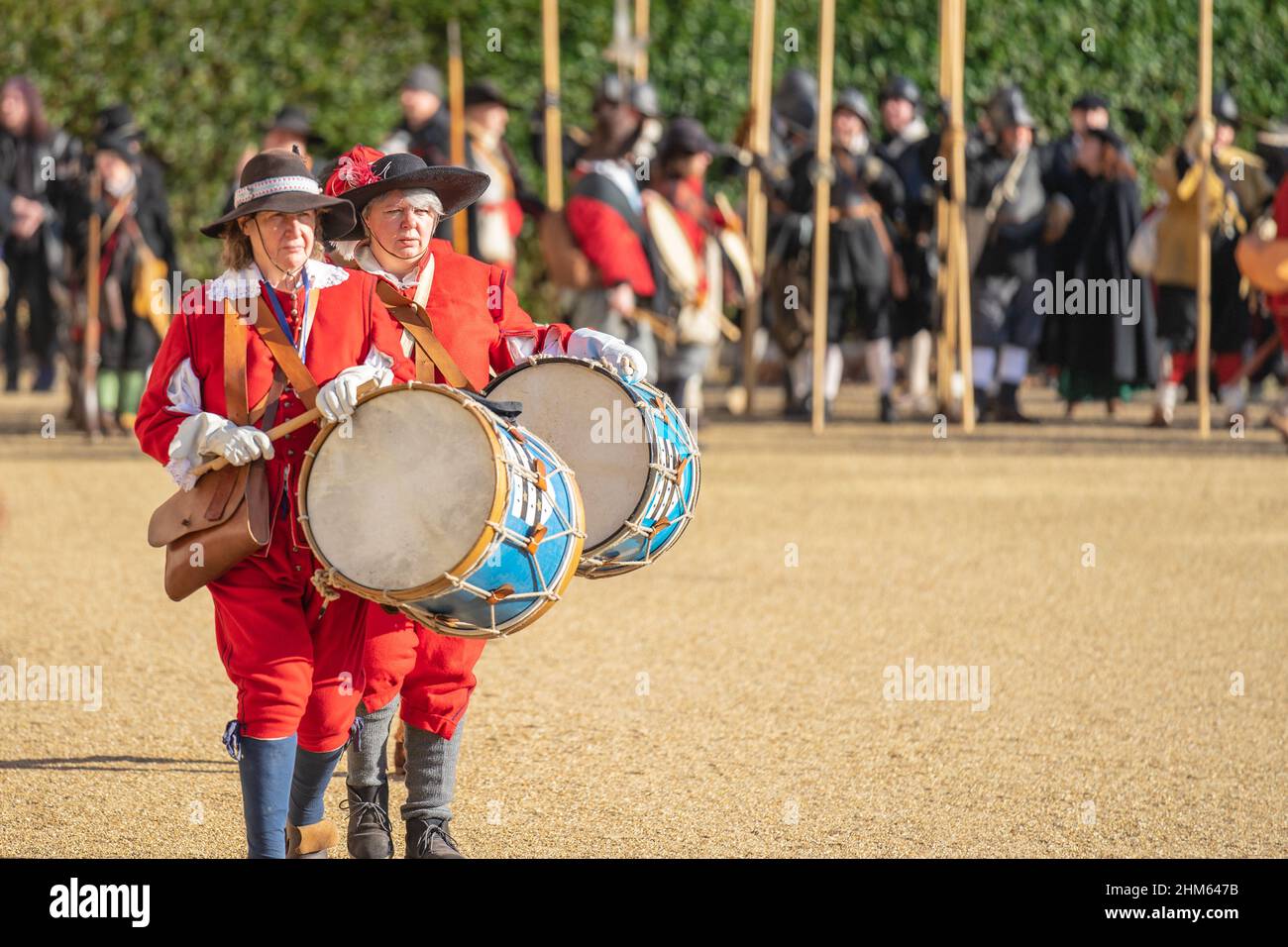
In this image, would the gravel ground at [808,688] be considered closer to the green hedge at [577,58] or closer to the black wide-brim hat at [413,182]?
the black wide-brim hat at [413,182]

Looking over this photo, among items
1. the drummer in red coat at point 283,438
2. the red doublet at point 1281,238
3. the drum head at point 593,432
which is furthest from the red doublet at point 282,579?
the red doublet at point 1281,238

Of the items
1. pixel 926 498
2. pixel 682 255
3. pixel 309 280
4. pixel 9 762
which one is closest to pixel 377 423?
pixel 309 280

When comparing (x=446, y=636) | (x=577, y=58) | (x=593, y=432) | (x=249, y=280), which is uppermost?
(x=577, y=58)

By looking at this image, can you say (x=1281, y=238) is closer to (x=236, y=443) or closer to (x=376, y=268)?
(x=376, y=268)

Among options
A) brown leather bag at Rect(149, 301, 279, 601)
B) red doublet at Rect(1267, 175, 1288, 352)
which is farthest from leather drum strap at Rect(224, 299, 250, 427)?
red doublet at Rect(1267, 175, 1288, 352)

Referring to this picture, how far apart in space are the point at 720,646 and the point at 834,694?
793 mm

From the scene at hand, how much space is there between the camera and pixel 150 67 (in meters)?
18.3

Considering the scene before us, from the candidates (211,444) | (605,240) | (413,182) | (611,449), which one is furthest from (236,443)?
(605,240)

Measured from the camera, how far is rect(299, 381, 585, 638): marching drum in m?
3.97

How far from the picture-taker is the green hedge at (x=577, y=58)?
1834cm

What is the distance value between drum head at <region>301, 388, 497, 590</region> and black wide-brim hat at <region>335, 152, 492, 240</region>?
2.01 ft

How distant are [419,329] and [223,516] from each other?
59cm

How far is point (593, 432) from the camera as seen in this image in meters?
4.62

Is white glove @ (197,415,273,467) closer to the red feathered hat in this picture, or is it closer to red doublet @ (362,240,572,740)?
red doublet @ (362,240,572,740)
